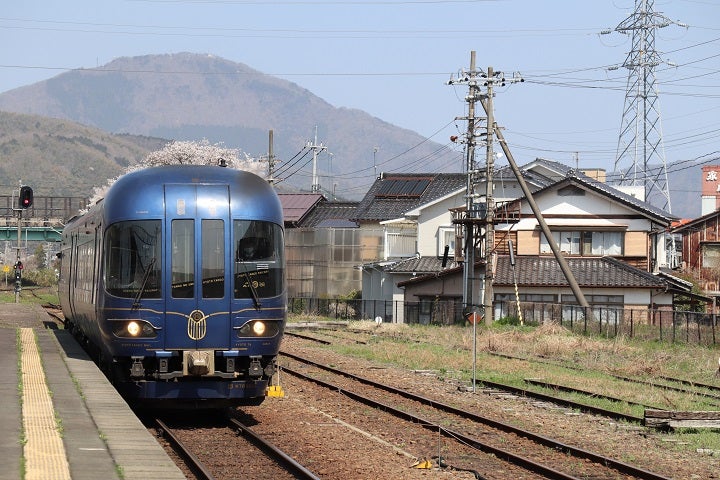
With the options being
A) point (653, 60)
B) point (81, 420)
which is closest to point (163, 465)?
point (81, 420)

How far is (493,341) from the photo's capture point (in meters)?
30.6

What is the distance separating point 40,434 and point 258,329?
3.72 meters

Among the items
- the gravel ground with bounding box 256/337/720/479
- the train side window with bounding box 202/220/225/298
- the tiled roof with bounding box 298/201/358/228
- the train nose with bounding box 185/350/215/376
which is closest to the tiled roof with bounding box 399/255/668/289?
the gravel ground with bounding box 256/337/720/479

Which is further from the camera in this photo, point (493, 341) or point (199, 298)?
point (493, 341)

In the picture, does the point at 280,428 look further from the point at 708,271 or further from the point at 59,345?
the point at 708,271

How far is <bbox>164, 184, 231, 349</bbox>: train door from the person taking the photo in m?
13.4

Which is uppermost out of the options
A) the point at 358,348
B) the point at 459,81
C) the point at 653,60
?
the point at 653,60

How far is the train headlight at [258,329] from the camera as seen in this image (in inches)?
535

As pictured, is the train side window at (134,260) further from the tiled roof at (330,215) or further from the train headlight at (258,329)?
the tiled roof at (330,215)

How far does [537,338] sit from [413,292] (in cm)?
1785

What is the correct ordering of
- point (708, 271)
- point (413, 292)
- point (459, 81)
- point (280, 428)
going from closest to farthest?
point (280, 428)
point (459, 81)
point (413, 292)
point (708, 271)

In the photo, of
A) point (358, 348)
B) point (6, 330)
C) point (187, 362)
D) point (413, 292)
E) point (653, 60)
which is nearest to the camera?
point (187, 362)

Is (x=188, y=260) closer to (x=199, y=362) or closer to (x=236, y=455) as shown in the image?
(x=199, y=362)

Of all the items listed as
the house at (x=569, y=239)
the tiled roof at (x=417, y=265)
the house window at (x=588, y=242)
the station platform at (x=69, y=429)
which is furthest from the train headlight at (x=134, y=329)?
the tiled roof at (x=417, y=265)
